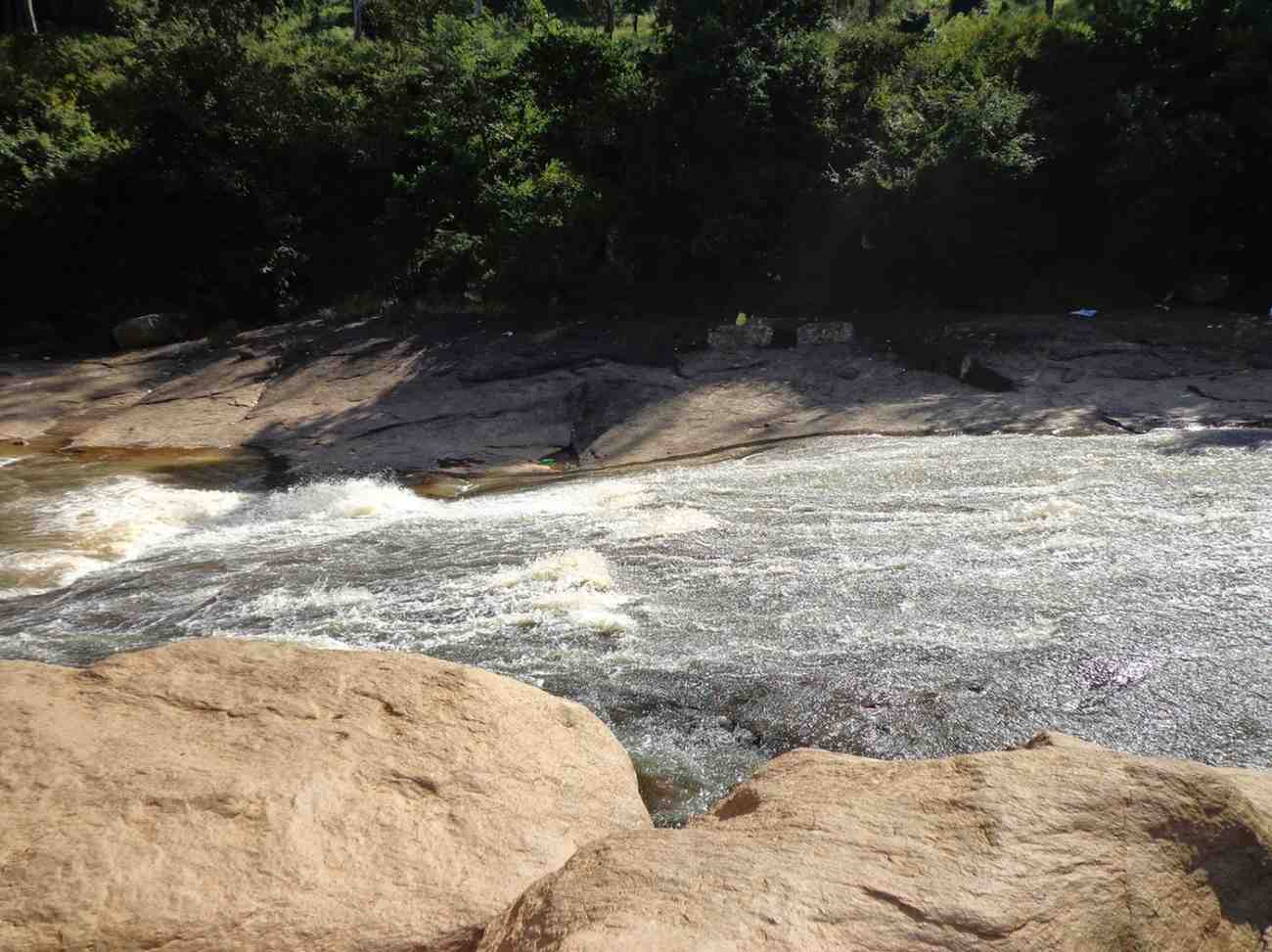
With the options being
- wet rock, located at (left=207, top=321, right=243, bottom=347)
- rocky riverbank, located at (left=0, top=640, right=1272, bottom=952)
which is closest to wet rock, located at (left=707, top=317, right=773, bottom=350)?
wet rock, located at (left=207, top=321, right=243, bottom=347)

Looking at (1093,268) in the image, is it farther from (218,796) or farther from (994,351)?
(218,796)

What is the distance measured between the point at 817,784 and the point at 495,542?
3.88 meters

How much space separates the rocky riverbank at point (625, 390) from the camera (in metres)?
9.19

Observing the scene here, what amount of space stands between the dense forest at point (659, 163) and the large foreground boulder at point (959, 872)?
32.6 feet

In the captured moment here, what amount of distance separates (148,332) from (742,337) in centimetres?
803

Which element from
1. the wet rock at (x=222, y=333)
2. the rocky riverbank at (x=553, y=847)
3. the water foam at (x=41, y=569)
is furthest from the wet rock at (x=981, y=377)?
the wet rock at (x=222, y=333)

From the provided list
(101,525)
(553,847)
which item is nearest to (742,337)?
(101,525)

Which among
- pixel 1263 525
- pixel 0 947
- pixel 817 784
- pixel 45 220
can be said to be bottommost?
pixel 1263 525

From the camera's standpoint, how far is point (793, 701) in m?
4.32

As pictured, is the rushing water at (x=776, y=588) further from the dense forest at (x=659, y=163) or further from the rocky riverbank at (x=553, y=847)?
the dense forest at (x=659, y=163)

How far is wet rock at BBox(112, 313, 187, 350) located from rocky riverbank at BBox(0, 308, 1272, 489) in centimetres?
135

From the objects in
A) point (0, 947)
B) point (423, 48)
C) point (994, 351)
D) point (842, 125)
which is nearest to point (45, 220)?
point (423, 48)

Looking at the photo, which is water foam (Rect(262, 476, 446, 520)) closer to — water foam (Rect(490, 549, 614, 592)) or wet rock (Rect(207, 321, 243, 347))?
water foam (Rect(490, 549, 614, 592))

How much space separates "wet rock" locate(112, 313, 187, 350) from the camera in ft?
45.9
